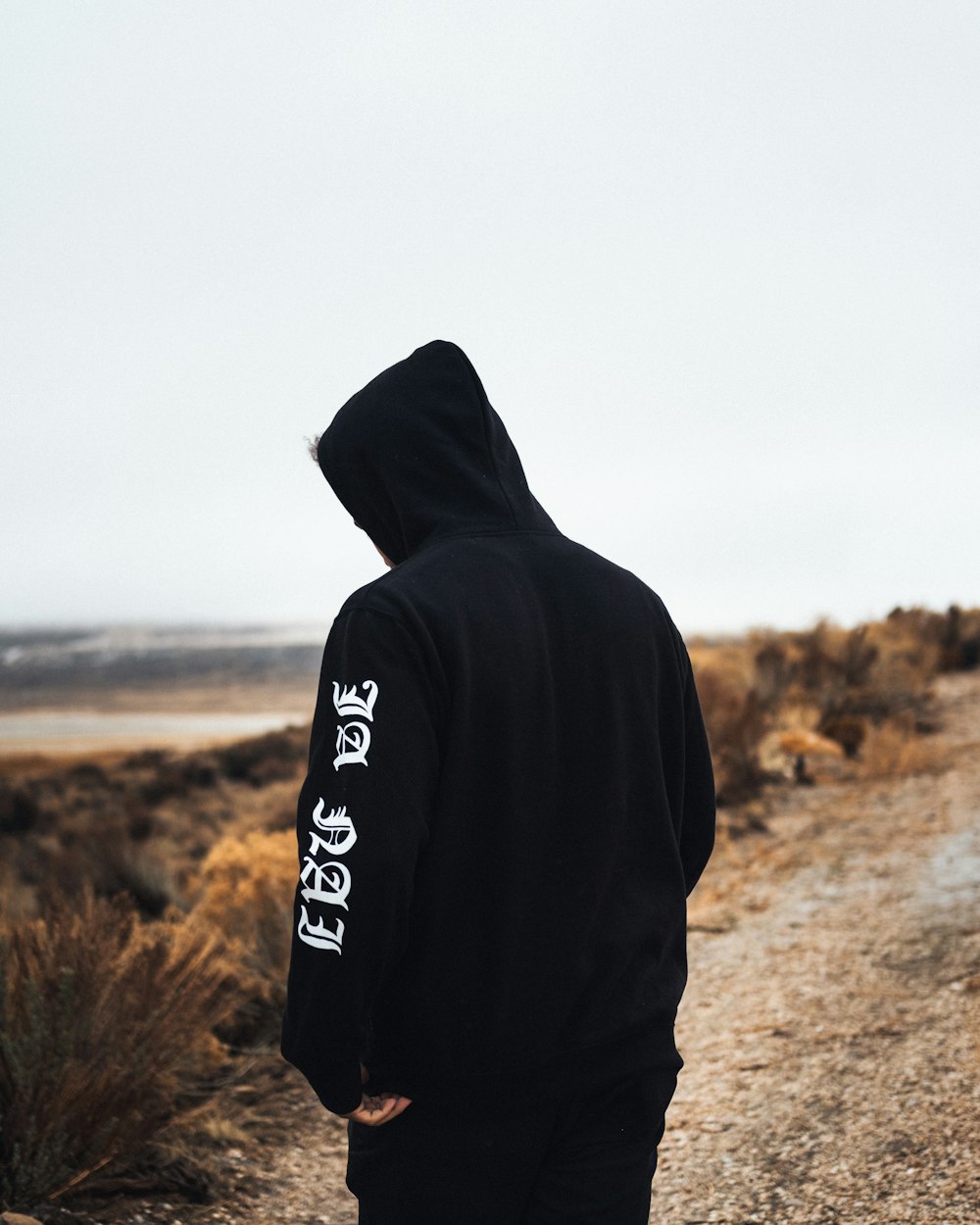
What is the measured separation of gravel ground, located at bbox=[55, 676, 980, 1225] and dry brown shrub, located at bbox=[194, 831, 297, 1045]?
55 centimetres

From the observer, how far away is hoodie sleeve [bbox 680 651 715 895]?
2.08m

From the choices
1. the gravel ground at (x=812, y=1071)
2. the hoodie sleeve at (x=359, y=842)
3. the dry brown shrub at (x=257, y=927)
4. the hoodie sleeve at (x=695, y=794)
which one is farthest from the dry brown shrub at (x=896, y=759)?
the hoodie sleeve at (x=359, y=842)

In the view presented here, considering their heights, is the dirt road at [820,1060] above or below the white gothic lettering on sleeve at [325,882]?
below

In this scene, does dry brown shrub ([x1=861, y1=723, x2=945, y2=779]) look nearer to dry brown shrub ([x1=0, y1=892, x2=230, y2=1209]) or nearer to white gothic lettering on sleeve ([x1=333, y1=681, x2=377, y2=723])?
dry brown shrub ([x1=0, y1=892, x2=230, y2=1209])

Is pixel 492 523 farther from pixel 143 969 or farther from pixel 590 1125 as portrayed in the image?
pixel 143 969

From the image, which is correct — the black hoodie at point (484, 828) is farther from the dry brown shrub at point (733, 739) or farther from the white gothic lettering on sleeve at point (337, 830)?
the dry brown shrub at point (733, 739)

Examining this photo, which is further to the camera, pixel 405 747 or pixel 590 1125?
pixel 590 1125

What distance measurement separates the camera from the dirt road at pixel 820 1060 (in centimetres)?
346

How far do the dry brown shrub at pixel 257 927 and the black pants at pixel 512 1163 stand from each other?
385 cm

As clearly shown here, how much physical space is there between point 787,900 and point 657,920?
5266mm

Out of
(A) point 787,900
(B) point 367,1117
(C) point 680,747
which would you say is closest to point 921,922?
(A) point 787,900

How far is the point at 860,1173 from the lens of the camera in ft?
11.4

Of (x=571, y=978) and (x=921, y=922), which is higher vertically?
(x=571, y=978)

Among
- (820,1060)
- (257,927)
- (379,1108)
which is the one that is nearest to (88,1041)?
(257,927)
